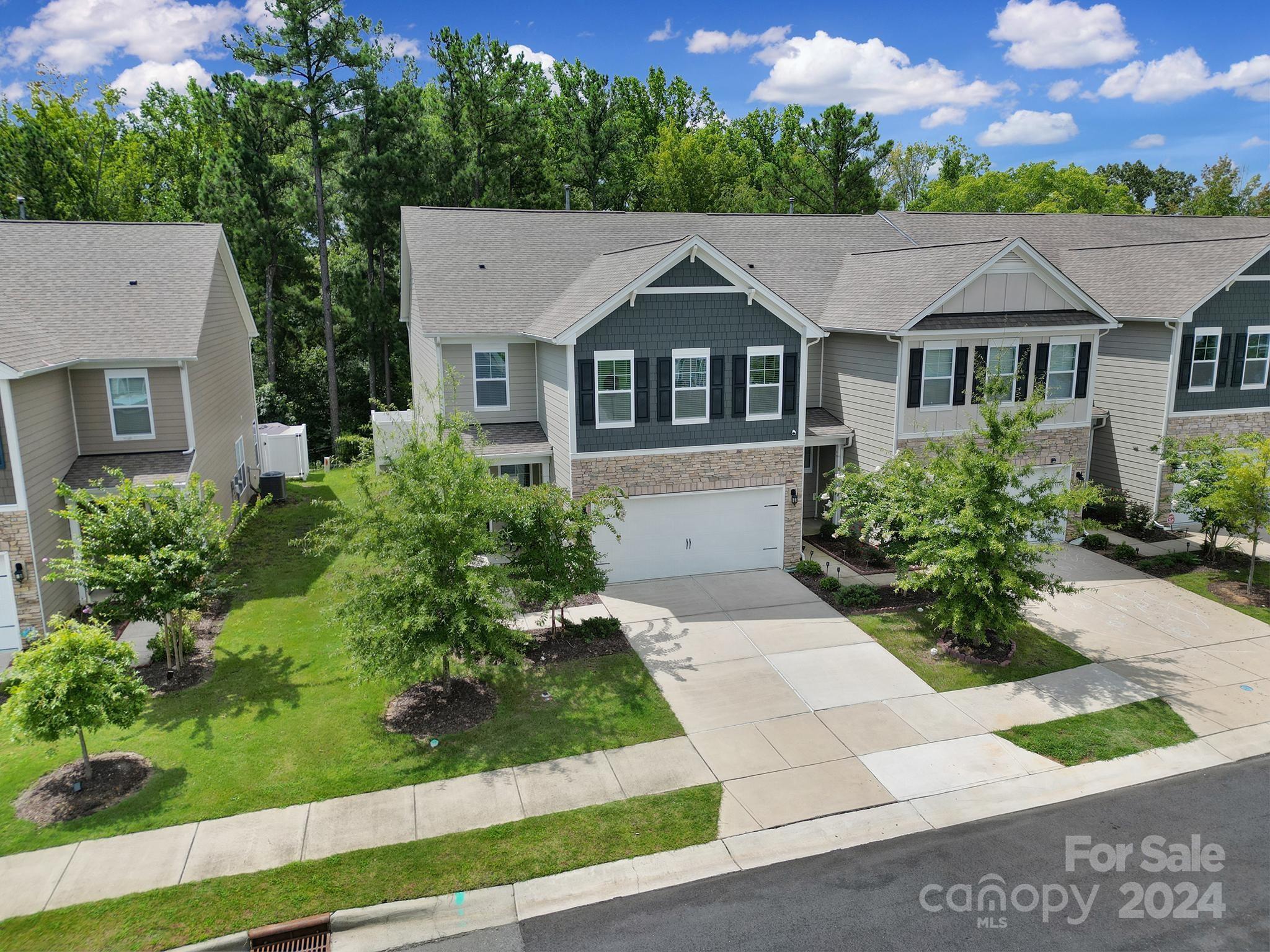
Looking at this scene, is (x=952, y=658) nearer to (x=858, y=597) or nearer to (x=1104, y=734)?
(x=858, y=597)

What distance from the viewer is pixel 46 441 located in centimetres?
1636

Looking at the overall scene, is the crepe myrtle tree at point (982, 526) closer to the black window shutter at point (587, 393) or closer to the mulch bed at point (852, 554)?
the mulch bed at point (852, 554)

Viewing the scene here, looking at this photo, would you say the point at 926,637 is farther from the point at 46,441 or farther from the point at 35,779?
the point at 46,441

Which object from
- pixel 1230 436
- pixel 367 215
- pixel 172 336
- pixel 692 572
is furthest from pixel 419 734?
pixel 367 215

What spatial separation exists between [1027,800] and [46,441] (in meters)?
18.7

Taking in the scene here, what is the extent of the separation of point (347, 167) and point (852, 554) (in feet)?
83.5

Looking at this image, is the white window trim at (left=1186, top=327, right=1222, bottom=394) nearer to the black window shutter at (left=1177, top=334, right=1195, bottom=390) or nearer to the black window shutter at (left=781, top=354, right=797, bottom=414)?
the black window shutter at (left=1177, top=334, right=1195, bottom=390)

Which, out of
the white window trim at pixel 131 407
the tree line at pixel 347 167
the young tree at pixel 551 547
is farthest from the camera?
the tree line at pixel 347 167

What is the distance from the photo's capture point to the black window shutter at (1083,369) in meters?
20.6

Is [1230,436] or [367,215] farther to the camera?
[367,215]

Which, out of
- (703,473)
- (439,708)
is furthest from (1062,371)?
(439,708)

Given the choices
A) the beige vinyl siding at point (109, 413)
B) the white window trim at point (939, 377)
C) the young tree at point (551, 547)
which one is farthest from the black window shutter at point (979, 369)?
the beige vinyl siding at point (109, 413)

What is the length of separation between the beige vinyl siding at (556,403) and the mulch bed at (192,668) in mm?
7712

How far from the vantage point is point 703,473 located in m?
18.5
